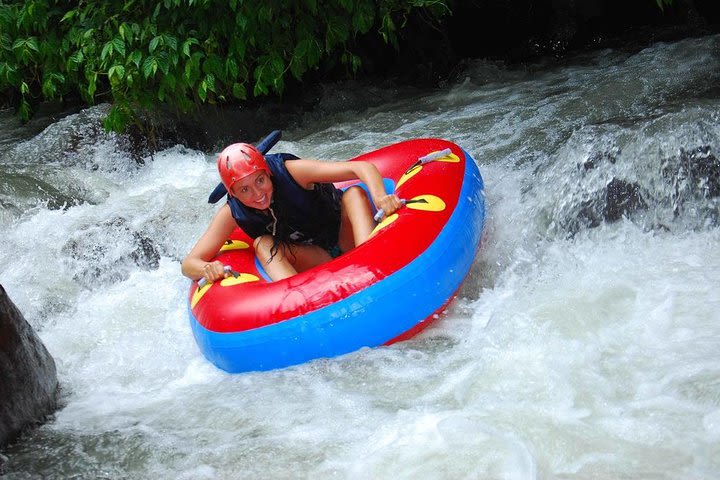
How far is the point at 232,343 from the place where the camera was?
3336mm

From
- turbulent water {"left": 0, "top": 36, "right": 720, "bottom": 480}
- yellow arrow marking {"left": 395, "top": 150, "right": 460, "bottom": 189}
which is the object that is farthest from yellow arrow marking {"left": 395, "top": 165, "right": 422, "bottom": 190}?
turbulent water {"left": 0, "top": 36, "right": 720, "bottom": 480}

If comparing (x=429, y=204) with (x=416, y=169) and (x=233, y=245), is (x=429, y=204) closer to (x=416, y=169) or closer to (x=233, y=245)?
(x=416, y=169)

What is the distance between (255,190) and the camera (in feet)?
11.7

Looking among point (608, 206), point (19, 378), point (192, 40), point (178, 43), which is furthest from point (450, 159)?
point (178, 43)

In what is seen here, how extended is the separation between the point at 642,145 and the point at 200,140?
3773 mm

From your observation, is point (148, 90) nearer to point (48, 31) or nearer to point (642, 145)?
point (48, 31)

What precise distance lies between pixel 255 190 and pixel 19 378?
1192mm

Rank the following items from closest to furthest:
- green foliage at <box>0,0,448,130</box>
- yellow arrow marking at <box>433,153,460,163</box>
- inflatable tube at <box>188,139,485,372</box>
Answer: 1. inflatable tube at <box>188,139,485,372</box>
2. yellow arrow marking at <box>433,153,460,163</box>
3. green foliage at <box>0,0,448,130</box>

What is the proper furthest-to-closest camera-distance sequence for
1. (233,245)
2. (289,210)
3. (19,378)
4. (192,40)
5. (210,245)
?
(192,40), (233,245), (210,245), (289,210), (19,378)

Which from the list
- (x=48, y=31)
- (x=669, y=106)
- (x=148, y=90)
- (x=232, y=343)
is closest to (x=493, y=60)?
(x=669, y=106)

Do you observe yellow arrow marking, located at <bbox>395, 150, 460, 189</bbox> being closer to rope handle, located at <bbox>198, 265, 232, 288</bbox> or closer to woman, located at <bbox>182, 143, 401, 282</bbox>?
woman, located at <bbox>182, 143, 401, 282</bbox>

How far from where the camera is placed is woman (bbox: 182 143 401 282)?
3.56m

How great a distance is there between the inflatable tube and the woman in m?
0.15

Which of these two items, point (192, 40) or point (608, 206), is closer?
point (608, 206)
